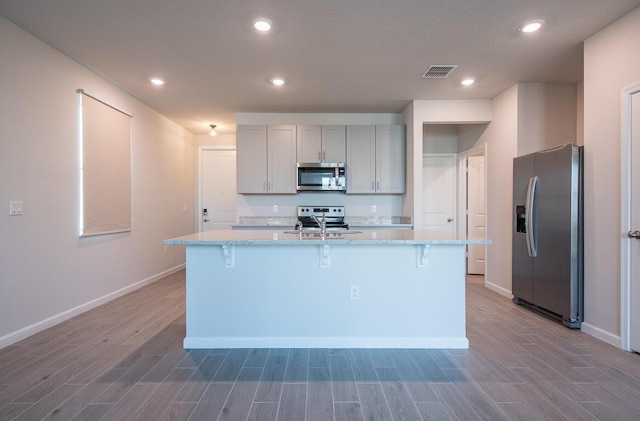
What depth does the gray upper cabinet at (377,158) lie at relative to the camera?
4656 millimetres

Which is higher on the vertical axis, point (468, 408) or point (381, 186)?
point (381, 186)

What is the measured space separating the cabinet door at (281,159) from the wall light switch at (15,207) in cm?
273

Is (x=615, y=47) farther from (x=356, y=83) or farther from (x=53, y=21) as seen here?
(x=53, y=21)

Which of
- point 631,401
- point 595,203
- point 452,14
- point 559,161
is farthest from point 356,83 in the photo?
point 631,401

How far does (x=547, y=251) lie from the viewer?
10.4 feet

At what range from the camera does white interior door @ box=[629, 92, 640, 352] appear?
7.69 feet

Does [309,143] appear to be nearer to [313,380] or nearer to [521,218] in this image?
[521,218]

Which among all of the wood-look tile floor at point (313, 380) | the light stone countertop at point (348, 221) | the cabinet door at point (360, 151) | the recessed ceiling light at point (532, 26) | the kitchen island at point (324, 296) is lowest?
the wood-look tile floor at point (313, 380)

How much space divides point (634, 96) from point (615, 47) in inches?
18.8

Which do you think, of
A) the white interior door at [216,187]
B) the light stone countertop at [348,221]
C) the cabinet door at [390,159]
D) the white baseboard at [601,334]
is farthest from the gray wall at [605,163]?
the white interior door at [216,187]

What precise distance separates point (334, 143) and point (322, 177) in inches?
21.4

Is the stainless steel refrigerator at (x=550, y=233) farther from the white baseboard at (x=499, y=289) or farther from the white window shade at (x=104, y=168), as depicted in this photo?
the white window shade at (x=104, y=168)

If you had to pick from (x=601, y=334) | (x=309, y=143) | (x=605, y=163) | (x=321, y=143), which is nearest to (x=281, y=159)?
(x=309, y=143)

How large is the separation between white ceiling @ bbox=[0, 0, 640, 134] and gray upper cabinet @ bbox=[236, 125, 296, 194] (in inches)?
25.0
